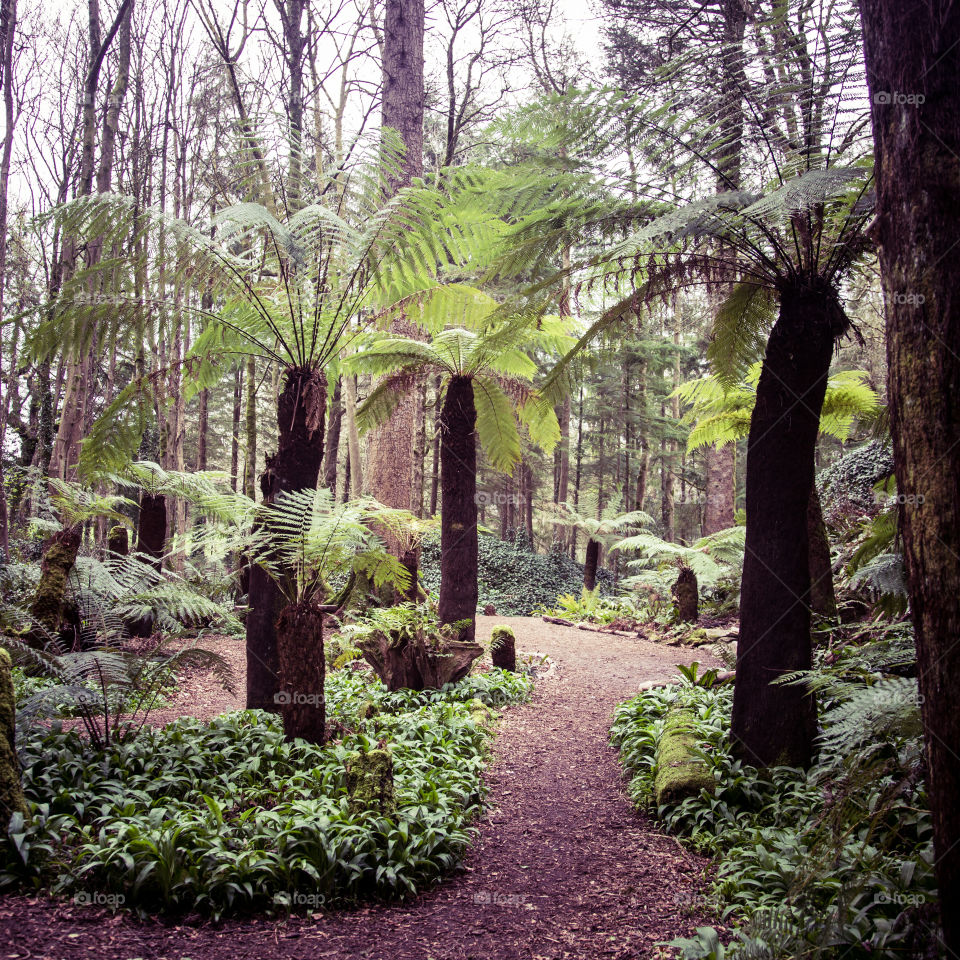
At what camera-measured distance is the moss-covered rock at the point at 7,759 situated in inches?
104

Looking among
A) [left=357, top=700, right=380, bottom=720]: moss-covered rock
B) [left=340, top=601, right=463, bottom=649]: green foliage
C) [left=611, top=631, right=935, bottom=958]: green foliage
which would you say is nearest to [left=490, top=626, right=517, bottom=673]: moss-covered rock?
[left=340, top=601, right=463, bottom=649]: green foliage

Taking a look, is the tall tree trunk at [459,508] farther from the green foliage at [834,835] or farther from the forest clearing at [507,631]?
the green foliage at [834,835]

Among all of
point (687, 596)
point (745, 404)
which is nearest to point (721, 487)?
point (687, 596)

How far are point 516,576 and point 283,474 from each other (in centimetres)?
1116

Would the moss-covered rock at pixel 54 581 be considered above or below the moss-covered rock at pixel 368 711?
above

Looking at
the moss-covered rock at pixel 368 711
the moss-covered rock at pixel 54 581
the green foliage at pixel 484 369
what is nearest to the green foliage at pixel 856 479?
the green foliage at pixel 484 369

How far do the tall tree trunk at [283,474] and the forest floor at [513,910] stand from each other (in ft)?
5.82

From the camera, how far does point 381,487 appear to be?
8.12 metres

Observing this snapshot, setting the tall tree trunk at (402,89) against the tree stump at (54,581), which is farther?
the tall tree trunk at (402,89)

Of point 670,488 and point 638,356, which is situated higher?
point 638,356

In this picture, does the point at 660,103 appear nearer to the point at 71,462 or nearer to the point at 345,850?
the point at 345,850

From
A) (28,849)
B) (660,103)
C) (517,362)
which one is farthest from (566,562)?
(28,849)

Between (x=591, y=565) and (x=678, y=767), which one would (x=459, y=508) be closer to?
(x=678, y=767)

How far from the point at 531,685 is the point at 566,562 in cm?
1010
